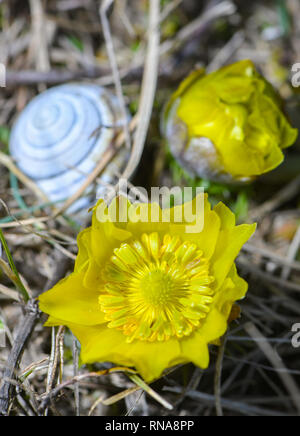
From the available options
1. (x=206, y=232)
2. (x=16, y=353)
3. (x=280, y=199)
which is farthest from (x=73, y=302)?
(x=280, y=199)

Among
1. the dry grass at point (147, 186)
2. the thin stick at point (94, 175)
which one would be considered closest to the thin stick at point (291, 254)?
the dry grass at point (147, 186)

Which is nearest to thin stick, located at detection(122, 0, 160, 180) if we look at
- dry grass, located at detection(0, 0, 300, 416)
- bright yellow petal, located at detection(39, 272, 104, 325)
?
dry grass, located at detection(0, 0, 300, 416)

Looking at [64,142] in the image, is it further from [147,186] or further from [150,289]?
[150,289]

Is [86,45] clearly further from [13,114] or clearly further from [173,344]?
[173,344]

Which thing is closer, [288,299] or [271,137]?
[271,137]

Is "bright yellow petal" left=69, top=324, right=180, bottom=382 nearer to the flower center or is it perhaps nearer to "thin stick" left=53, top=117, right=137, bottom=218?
the flower center

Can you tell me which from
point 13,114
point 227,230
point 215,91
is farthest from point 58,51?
point 227,230
